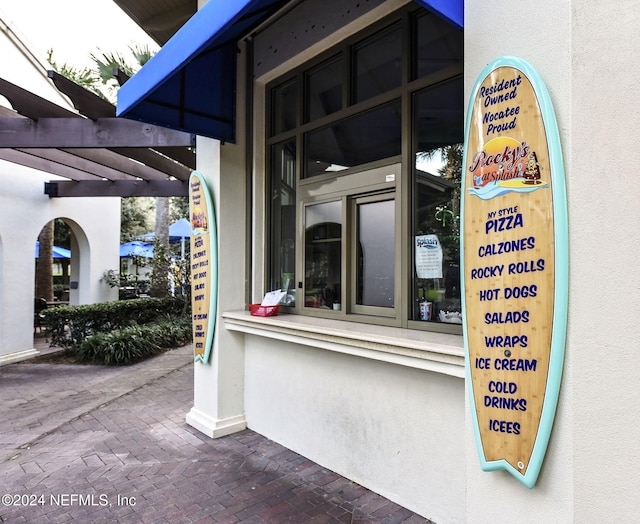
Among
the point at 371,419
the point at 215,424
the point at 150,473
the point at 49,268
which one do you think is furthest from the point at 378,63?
the point at 49,268

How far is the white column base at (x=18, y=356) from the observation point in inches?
305

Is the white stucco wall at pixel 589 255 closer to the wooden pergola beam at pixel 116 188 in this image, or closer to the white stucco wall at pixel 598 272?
the white stucco wall at pixel 598 272

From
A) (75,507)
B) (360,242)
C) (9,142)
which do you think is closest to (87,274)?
(9,142)

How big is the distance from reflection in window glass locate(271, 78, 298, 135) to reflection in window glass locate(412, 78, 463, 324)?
5.52ft

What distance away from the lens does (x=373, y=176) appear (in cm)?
352

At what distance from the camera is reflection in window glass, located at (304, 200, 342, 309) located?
3.91m

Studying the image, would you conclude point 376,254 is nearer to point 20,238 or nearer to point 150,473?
point 150,473

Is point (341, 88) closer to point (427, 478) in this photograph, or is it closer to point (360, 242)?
point (360, 242)

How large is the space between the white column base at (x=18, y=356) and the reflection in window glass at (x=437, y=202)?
8.27 m

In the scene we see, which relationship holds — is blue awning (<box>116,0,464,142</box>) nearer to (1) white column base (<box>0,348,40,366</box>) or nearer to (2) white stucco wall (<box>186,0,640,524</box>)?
(2) white stucco wall (<box>186,0,640,524</box>)

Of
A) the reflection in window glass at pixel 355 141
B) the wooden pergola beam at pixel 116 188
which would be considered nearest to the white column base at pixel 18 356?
the wooden pergola beam at pixel 116 188

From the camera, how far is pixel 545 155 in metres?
1.89

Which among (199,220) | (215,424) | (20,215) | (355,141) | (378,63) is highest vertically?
(378,63)

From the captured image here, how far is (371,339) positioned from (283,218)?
2.17m
